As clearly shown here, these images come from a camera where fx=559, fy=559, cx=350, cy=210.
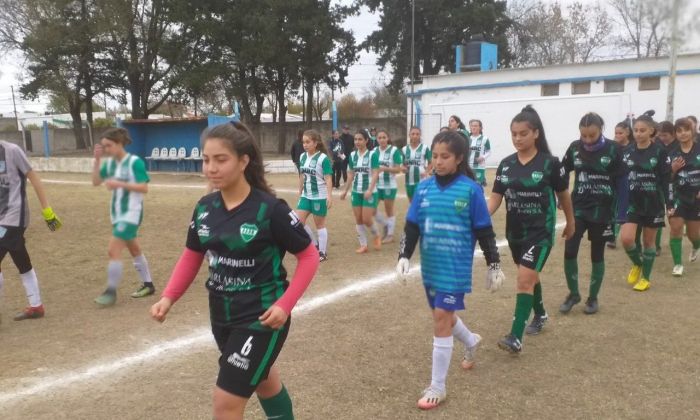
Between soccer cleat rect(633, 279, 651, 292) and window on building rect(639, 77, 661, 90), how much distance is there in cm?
2287

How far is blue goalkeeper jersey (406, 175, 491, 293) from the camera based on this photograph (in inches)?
153

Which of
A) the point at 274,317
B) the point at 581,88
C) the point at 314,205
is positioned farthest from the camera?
the point at 581,88

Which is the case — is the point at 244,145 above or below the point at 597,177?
above

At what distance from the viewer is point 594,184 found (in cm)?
557

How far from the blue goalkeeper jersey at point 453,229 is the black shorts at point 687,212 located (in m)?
4.87

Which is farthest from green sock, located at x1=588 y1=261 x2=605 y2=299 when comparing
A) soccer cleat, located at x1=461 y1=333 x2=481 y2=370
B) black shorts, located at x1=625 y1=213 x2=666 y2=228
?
soccer cleat, located at x1=461 y1=333 x2=481 y2=370

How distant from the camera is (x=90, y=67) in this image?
2607mm

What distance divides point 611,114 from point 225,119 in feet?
88.4

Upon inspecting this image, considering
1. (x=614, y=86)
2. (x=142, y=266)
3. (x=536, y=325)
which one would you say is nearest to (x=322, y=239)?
(x=142, y=266)

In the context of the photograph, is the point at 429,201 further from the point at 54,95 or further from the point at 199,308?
the point at 199,308

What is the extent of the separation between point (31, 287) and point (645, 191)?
7.05 m

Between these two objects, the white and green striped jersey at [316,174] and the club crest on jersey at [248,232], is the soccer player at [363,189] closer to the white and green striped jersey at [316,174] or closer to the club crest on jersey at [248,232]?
the white and green striped jersey at [316,174]

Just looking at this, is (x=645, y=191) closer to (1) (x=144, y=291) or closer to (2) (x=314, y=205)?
→ (2) (x=314, y=205)

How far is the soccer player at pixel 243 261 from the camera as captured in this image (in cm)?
272
